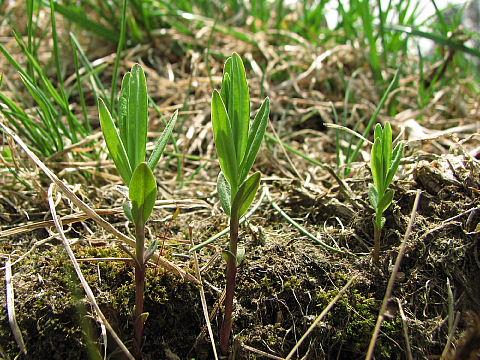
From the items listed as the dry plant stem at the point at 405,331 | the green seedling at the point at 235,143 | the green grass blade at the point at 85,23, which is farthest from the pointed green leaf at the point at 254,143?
the green grass blade at the point at 85,23

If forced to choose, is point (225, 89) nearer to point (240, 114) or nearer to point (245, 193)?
point (240, 114)

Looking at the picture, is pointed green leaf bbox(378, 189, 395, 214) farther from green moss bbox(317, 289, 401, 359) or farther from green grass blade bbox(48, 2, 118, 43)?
green grass blade bbox(48, 2, 118, 43)

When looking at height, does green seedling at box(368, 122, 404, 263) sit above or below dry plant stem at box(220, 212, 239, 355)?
above

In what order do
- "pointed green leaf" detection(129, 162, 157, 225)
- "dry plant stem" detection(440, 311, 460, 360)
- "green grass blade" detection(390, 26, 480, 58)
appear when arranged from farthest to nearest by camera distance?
"green grass blade" detection(390, 26, 480, 58), "dry plant stem" detection(440, 311, 460, 360), "pointed green leaf" detection(129, 162, 157, 225)

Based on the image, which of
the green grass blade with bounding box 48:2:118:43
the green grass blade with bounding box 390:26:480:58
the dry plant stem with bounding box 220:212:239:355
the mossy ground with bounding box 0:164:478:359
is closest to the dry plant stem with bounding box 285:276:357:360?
the mossy ground with bounding box 0:164:478:359

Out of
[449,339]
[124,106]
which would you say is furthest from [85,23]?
[449,339]

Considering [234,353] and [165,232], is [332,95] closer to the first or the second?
[165,232]
